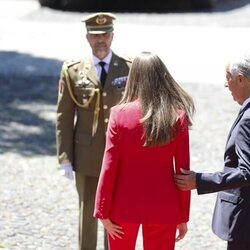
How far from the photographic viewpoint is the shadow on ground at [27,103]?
35.4 ft

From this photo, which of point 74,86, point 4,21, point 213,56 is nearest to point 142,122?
point 74,86

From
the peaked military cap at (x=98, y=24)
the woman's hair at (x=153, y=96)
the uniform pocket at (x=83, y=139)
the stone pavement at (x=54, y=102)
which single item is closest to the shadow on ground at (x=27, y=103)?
the stone pavement at (x=54, y=102)

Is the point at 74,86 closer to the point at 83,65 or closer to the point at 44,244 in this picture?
the point at 83,65

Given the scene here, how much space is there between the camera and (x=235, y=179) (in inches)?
172

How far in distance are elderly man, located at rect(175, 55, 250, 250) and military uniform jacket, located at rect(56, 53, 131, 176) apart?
154 centimetres

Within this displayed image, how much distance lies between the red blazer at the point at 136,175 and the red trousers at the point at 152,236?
0.05 metres

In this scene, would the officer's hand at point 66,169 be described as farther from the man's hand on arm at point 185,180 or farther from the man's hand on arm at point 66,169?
the man's hand on arm at point 185,180

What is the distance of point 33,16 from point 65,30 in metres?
2.86

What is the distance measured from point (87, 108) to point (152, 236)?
5.31 ft

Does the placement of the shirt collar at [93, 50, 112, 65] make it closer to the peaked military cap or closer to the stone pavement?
the peaked military cap

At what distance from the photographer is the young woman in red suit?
181 inches

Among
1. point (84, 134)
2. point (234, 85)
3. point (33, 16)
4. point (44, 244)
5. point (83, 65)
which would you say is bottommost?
point (33, 16)

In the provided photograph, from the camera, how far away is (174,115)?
4648 mm

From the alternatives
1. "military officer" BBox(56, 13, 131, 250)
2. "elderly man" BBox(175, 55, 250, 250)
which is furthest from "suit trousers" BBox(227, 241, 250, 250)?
"military officer" BBox(56, 13, 131, 250)
